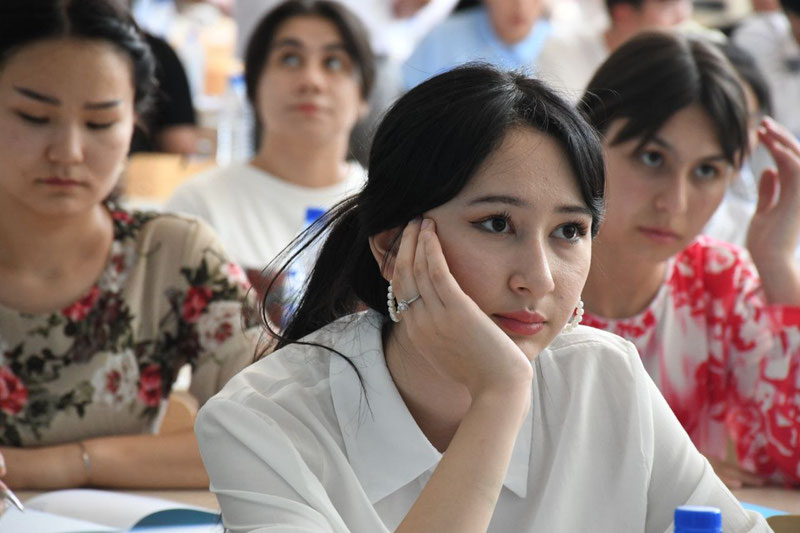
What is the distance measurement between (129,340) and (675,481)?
0.91 meters

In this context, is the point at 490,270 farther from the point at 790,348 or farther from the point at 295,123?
the point at 295,123

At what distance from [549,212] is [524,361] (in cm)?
15

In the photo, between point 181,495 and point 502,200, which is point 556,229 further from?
point 181,495

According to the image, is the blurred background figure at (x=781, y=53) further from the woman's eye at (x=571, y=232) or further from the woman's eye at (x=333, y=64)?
the woman's eye at (x=571, y=232)

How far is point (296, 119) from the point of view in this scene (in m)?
2.90

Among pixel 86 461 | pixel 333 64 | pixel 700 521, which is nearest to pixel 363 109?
pixel 333 64

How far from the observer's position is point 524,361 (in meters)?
1.10

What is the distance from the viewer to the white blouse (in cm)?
108

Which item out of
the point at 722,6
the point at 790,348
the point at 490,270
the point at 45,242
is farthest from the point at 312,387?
the point at 722,6

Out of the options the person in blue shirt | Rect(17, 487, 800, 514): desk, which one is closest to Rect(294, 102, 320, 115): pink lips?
the person in blue shirt

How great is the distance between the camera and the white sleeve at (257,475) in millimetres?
1047

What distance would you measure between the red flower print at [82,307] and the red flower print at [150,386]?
13cm

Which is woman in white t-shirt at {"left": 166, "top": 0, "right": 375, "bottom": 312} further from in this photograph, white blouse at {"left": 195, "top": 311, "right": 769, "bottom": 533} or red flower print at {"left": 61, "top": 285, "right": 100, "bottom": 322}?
white blouse at {"left": 195, "top": 311, "right": 769, "bottom": 533}

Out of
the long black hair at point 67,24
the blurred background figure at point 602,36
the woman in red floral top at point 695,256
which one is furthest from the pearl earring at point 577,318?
the blurred background figure at point 602,36
